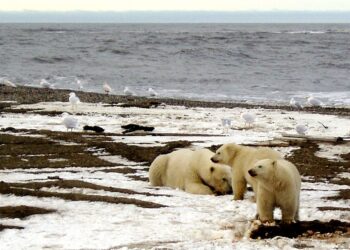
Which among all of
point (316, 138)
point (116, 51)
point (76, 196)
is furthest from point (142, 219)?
point (116, 51)

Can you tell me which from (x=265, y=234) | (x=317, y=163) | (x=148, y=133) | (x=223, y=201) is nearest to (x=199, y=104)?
(x=148, y=133)

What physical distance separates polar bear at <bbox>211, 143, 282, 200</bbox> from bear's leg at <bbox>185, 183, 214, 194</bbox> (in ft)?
2.14

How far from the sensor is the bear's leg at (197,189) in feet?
37.6

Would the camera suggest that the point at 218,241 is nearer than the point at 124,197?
Yes

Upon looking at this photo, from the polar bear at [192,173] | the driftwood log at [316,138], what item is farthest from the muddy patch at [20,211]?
the driftwood log at [316,138]

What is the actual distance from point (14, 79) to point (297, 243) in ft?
138

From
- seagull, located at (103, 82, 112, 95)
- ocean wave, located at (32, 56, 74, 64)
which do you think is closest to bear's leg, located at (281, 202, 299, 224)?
seagull, located at (103, 82, 112, 95)

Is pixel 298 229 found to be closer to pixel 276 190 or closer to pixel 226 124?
pixel 276 190

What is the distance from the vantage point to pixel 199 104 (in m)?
31.1

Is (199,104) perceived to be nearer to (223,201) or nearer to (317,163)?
(317,163)

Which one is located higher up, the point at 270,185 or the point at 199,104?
the point at 270,185

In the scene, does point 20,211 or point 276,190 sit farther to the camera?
point 20,211

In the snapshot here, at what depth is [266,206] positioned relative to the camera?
29.5 ft

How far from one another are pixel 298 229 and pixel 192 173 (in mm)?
3495
